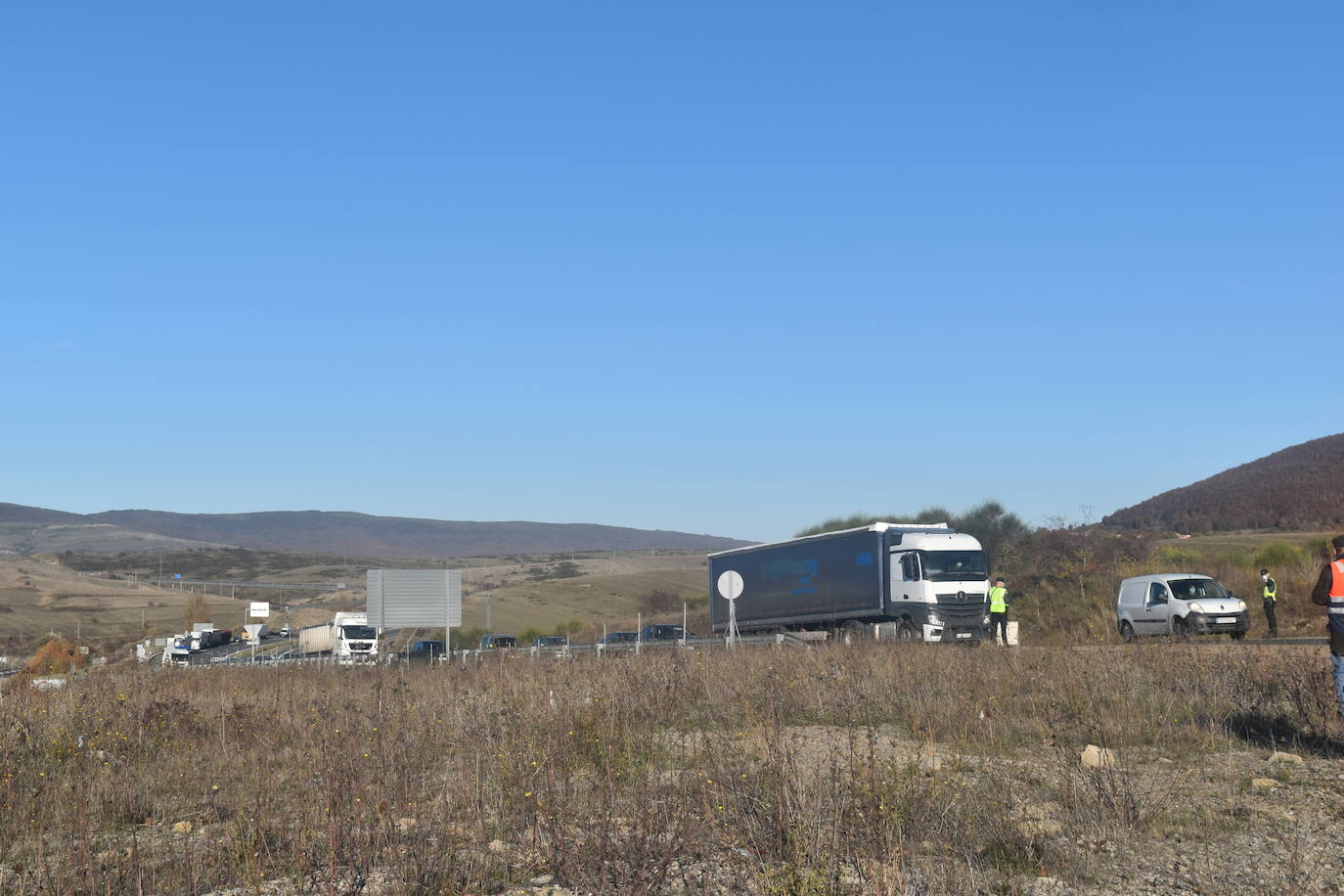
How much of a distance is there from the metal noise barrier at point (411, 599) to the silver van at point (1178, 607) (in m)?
17.3

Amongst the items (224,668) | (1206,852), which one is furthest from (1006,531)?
(1206,852)

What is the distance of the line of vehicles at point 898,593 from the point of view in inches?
1155

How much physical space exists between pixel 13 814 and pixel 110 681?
9405 mm

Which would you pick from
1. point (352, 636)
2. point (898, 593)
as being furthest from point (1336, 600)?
point (352, 636)

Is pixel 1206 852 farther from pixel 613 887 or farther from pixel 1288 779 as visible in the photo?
pixel 613 887

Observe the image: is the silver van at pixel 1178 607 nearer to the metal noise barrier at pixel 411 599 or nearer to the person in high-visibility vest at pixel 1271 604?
the person in high-visibility vest at pixel 1271 604

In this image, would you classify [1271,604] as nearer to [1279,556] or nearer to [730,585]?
[1279,556]

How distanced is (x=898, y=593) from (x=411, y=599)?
1330cm

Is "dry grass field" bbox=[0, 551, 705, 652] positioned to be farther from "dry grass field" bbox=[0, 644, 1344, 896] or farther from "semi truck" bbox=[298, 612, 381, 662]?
"dry grass field" bbox=[0, 644, 1344, 896]

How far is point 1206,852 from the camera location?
24.9ft

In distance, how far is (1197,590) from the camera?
1169 inches

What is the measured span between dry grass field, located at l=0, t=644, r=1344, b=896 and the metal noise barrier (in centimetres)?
1538

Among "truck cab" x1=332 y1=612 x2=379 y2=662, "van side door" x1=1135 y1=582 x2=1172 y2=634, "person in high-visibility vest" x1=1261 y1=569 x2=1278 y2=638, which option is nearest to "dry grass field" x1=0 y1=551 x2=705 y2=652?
"truck cab" x1=332 y1=612 x2=379 y2=662

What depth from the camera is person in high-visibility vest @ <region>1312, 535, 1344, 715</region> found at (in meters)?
10.4
